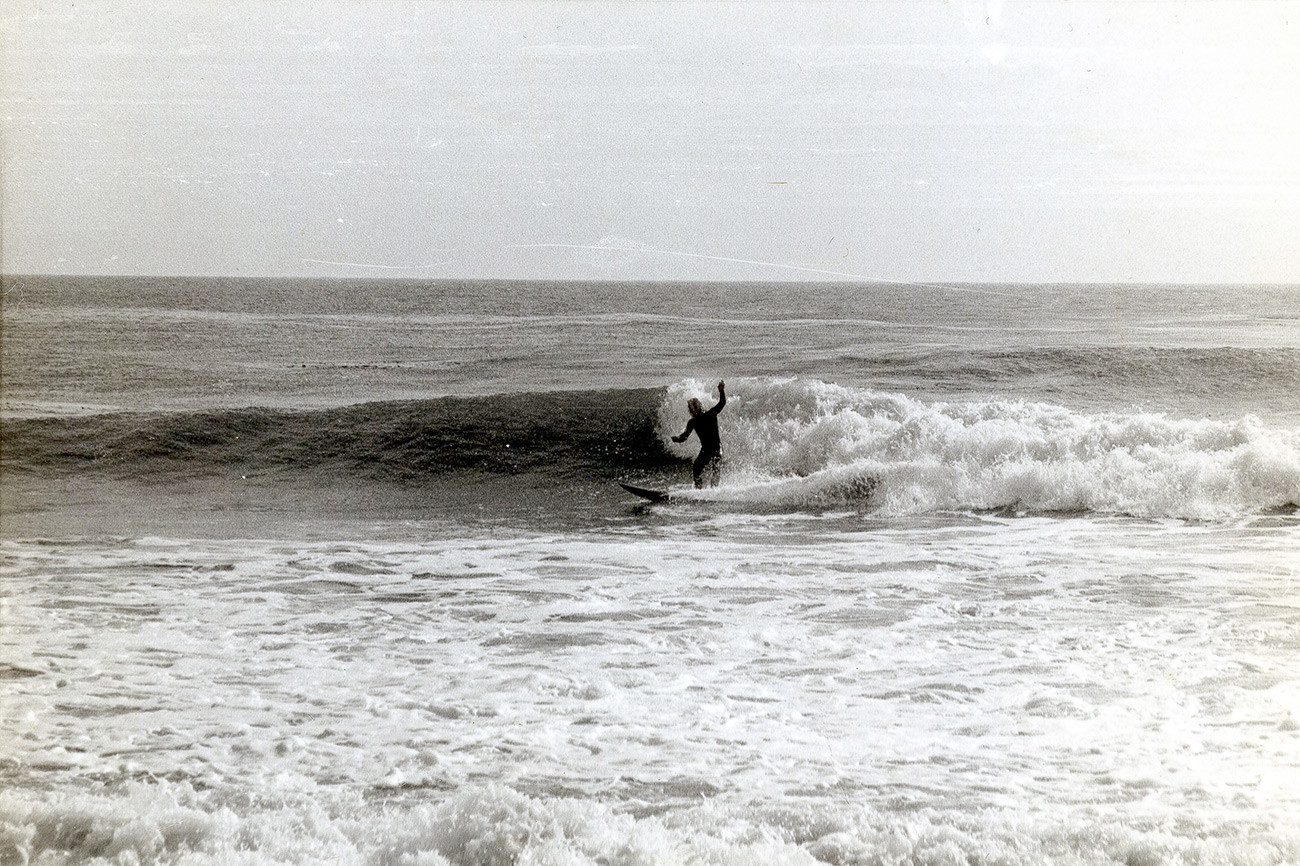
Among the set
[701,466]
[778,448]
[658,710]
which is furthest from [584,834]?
[778,448]

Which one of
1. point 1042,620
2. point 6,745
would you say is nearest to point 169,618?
point 6,745

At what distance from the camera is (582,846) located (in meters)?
2.95

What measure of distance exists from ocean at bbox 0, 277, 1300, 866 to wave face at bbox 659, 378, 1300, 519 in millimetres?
54

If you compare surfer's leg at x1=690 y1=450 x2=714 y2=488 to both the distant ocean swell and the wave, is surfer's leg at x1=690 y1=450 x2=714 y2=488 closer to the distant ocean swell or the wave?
the distant ocean swell

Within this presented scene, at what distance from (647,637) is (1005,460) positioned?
6.71 m

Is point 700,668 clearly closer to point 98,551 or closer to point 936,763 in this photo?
point 936,763

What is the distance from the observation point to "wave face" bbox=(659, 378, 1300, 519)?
9016mm

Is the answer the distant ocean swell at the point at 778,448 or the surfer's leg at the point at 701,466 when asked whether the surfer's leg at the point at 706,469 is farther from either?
the distant ocean swell at the point at 778,448

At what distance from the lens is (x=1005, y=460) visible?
409 inches

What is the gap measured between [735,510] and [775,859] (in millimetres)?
6620

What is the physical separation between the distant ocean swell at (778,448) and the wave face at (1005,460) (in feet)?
0.07

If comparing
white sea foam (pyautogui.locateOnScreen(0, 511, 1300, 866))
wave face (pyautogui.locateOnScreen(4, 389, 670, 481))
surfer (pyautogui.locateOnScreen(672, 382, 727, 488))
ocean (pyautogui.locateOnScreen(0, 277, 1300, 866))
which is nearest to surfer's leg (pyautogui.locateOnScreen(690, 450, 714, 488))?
surfer (pyautogui.locateOnScreen(672, 382, 727, 488))

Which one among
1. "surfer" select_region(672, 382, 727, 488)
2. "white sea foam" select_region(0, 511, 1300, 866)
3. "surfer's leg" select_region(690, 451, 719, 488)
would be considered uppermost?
"surfer" select_region(672, 382, 727, 488)

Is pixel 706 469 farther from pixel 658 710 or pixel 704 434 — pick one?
pixel 658 710
